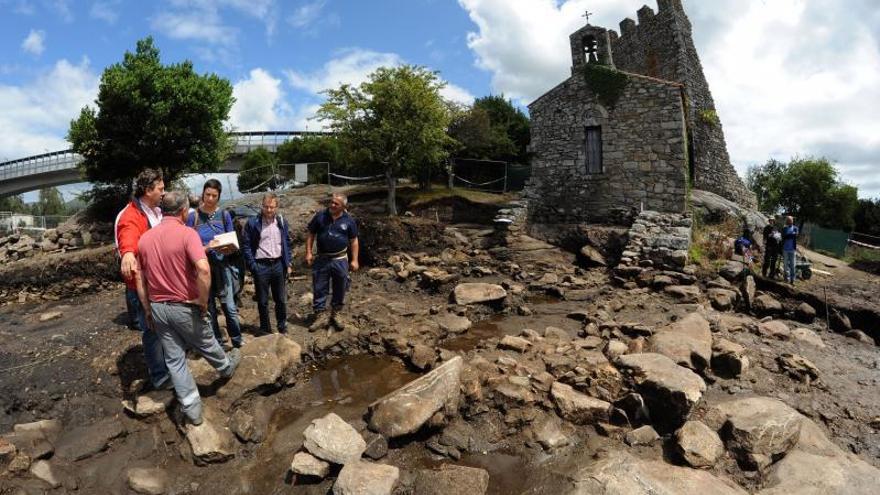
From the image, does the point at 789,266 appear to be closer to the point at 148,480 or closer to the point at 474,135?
the point at 148,480

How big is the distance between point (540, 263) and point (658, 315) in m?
4.64

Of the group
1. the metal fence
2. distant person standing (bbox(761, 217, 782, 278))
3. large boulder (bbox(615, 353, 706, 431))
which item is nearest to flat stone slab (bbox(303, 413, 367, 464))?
large boulder (bbox(615, 353, 706, 431))

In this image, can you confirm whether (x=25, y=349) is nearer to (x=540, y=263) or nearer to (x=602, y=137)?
(x=540, y=263)

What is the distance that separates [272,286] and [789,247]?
1214 cm

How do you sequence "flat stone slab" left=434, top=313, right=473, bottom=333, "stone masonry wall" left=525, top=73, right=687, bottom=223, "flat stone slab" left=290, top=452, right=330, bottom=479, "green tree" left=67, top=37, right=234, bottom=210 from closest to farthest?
"flat stone slab" left=290, top=452, right=330, bottom=479 < "flat stone slab" left=434, top=313, right=473, bottom=333 < "stone masonry wall" left=525, top=73, right=687, bottom=223 < "green tree" left=67, top=37, right=234, bottom=210

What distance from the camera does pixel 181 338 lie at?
427 cm

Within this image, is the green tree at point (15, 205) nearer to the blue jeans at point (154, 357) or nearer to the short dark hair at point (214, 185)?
the short dark hair at point (214, 185)

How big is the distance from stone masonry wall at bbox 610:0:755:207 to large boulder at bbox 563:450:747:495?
17.1 meters

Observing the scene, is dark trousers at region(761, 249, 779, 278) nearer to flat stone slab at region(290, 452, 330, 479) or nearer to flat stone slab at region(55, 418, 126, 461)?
flat stone slab at region(290, 452, 330, 479)

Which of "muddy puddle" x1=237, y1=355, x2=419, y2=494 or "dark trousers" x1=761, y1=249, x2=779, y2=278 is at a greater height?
"dark trousers" x1=761, y1=249, x2=779, y2=278

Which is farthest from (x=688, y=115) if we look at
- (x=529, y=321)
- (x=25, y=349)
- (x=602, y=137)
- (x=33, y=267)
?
(x=33, y=267)

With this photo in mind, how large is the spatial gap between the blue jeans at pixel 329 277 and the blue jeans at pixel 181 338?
2674 millimetres

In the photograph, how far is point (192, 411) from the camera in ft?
13.8

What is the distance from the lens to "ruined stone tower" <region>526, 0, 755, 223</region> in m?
14.6
